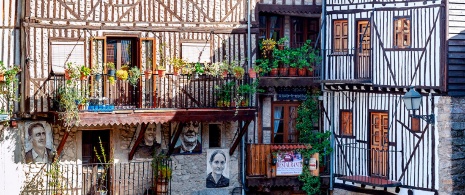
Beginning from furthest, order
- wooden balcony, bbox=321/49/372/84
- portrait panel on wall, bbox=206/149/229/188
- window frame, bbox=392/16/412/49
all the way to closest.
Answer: portrait panel on wall, bbox=206/149/229/188 < wooden balcony, bbox=321/49/372/84 < window frame, bbox=392/16/412/49

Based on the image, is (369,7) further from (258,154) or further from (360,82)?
(258,154)

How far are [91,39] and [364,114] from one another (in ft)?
22.6

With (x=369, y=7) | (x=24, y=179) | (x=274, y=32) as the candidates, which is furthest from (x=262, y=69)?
(x=24, y=179)

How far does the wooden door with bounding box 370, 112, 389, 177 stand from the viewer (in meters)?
26.5

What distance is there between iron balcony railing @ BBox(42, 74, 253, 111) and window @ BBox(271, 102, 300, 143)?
1087 millimetres

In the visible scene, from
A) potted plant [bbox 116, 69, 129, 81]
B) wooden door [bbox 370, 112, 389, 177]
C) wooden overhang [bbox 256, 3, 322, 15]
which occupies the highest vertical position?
wooden overhang [bbox 256, 3, 322, 15]

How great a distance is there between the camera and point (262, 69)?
2669cm

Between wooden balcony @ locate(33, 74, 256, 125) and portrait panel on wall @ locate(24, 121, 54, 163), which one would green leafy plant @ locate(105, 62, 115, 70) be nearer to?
wooden balcony @ locate(33, 74, 256, 125)

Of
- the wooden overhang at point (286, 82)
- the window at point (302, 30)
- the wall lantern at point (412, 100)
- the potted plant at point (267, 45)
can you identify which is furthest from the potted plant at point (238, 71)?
the wall lantern at point (412, 100)

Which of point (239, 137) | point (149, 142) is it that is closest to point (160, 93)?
point (149, 142)

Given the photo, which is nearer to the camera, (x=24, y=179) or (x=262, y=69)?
(x=24, y=179)

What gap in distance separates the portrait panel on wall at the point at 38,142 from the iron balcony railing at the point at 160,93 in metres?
0.61

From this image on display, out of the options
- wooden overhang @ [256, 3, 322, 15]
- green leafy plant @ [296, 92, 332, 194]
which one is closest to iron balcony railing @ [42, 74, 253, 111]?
green leafy plant @ [296, 92, 332, 194]

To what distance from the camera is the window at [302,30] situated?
27.7 metres
